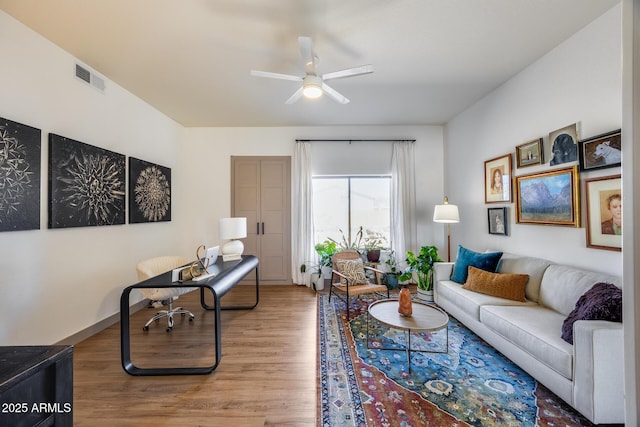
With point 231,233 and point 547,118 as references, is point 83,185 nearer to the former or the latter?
point 231,233

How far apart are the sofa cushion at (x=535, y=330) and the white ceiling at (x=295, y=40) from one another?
2.49m

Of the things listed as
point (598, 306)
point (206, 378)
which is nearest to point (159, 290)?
point (206, 378)

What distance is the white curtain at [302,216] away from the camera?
4.51 meters

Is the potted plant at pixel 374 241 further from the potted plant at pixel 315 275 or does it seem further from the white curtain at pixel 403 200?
the potted plant at pixel 315 275

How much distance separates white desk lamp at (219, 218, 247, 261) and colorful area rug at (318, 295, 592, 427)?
1.50 meters

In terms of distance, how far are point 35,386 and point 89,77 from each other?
3163 mm

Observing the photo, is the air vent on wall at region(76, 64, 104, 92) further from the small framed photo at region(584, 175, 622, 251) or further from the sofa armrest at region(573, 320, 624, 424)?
the small framed photo at region(584, 175, 622, 251)

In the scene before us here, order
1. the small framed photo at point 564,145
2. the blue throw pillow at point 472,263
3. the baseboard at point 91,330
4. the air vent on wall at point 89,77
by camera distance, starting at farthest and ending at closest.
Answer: the blue throw pillow at point 472,263
the air vent on wall at point 89,77
the baseboard at point 91,330
the small framed photo at point 564,145

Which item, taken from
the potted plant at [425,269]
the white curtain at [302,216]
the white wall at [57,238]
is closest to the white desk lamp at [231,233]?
the white wall at [57,238]

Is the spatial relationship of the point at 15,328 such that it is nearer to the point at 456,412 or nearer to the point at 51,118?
the point at 51,118

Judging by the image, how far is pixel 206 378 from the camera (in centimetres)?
207

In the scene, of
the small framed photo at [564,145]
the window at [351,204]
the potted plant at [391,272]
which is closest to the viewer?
the small framed photo at [564,145]

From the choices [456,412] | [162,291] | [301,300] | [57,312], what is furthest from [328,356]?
[57,312]

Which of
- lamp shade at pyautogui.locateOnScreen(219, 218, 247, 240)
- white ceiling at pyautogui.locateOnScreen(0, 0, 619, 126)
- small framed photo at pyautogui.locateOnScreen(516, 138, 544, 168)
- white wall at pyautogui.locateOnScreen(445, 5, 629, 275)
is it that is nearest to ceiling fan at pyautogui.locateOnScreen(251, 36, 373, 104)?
white ceiling at pyautogui.locateOnScreen(0, 0, 619, 126)
